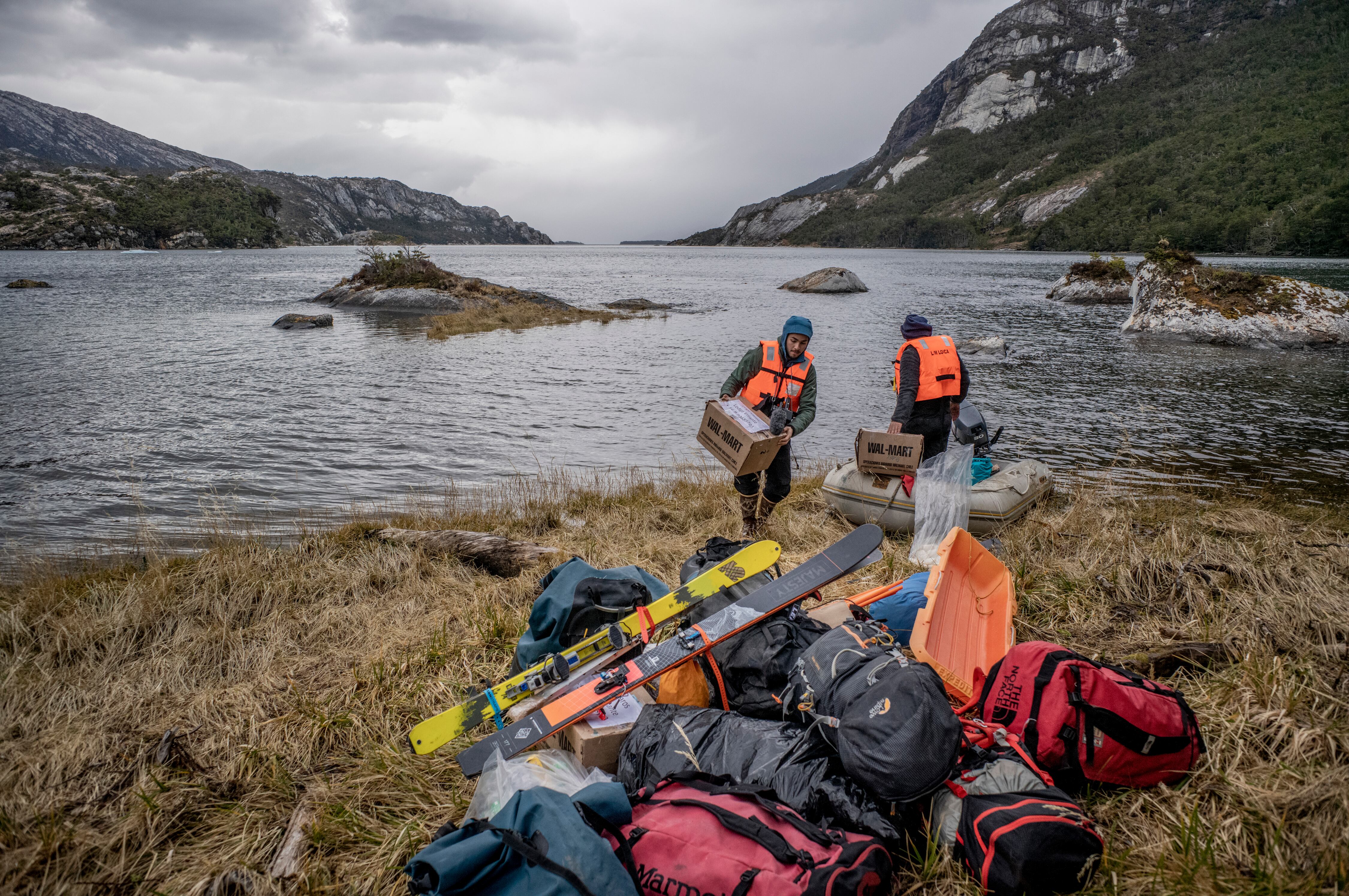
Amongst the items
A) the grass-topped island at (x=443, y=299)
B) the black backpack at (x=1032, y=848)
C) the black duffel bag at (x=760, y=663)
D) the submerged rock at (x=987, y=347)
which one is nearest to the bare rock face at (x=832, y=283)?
the grass-topped island at (x=443, y=299)

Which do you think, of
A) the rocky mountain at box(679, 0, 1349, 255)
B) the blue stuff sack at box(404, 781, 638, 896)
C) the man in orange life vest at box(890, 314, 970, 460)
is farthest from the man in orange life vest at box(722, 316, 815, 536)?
the rocky mountain at box(679, 0, 1349, 255)

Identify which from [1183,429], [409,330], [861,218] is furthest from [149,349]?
[861,218]

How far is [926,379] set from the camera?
5758mm

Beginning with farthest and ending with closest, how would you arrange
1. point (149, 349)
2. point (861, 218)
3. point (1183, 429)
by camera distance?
point (861, 218)
point (149, 349)
point (1183, 429)

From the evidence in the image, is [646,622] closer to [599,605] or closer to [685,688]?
[599,605]

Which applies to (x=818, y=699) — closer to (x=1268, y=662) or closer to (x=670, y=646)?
(x=670, y=646)

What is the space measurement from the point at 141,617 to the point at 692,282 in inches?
1941

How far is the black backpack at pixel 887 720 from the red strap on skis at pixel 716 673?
1.59ft

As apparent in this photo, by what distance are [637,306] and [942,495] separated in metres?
27.2

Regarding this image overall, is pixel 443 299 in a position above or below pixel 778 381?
above

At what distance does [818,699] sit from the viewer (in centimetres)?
238

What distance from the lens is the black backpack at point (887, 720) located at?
1.99 metres

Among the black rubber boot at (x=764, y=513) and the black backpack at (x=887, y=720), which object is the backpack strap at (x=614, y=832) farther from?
the black rubber boot at (x=764, y=513)

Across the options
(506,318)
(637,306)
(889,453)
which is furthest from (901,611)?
(637,306)
